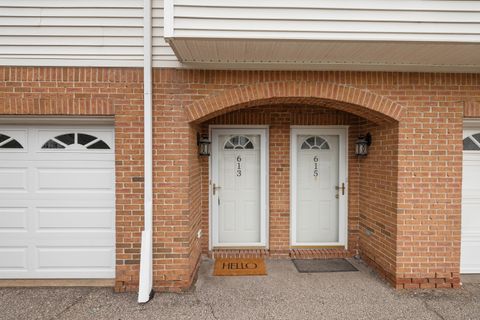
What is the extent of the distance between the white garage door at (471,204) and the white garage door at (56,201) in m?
5.11

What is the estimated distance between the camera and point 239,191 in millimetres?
5133

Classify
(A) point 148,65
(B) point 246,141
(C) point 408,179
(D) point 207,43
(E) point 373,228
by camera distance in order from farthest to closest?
1. (B) point 246,141
2. (E) point 373,228
3. (C) point 408,179
4. (A) point 148,65
5. (D) point 207,43

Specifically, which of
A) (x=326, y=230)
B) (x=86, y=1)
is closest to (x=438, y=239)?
(x=326, y=230)

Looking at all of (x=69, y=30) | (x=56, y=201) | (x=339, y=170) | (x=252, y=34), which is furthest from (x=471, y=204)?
(x=69, y=30)

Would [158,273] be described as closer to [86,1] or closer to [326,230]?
[326,230]

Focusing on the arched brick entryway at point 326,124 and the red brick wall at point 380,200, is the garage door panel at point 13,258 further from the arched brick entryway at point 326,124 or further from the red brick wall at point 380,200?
the red brick wall at point 380,200

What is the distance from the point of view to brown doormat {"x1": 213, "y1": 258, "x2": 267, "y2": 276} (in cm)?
434

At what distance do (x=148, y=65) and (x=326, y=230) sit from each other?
13.0 ft

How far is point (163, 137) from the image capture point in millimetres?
3754

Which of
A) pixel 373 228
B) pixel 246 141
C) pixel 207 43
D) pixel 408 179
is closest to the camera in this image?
pixel 207 43

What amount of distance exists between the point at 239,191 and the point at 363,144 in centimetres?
221

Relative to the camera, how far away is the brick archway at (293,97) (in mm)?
3777

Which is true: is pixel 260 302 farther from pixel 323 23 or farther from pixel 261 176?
pixel 323 23

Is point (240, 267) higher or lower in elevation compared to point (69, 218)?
lower
